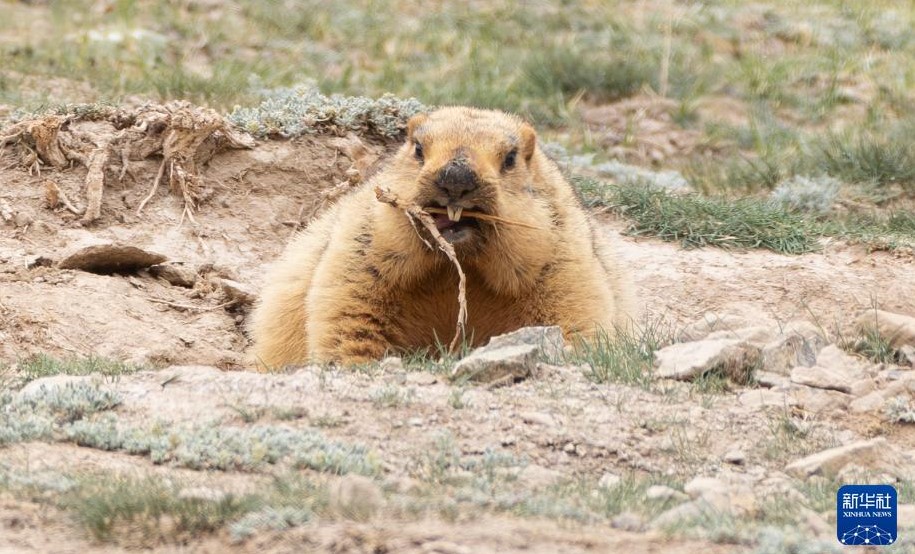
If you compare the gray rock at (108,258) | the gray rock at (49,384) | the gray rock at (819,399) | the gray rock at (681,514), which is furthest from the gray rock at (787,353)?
the gray rock at (108,258)

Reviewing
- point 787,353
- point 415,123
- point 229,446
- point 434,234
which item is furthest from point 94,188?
point 787,353

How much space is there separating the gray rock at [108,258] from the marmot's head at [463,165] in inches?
90.6

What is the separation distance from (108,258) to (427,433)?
385 cm

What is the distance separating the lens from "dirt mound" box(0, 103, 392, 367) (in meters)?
7.63

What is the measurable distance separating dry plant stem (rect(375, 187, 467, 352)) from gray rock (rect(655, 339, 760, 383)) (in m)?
0.95

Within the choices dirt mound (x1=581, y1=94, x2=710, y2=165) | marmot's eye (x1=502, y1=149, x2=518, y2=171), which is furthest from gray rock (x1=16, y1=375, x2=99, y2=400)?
dirt mound (x1=581, y1=94, x2=710, y2=165)

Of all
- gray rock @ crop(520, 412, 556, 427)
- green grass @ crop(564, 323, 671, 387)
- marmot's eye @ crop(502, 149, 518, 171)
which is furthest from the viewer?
marmot's eye @ crop(502, 149, 518, 171)

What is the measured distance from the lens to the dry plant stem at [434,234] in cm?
601

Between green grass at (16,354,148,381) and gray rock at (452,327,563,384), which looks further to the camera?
green grass at (16,354,148,381)

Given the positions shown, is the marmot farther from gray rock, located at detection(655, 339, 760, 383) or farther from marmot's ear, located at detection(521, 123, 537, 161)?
gray rock, located at detection(655, 339, 760, 383)

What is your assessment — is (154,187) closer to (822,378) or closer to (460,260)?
(460,260)

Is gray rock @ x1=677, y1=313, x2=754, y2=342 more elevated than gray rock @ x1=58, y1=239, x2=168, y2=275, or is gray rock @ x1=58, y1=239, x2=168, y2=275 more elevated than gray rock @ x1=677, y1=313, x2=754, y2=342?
gray rock @ x1=58, y1=239, x2=168, y2=275

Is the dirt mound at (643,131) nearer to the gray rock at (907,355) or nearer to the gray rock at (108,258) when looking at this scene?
the gray rock at (108,258)

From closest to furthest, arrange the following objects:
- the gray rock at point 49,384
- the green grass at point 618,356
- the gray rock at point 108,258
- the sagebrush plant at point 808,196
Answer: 1. the gray rock at point 49,384
2. the green grass at point 618,356
3. the gray rock at point 108,258
4. the sagebrush plant at point 808,196
